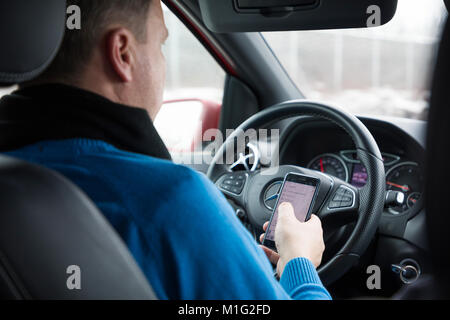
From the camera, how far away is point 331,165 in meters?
2.40

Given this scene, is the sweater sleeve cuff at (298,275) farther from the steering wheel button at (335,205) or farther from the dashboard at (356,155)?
the dashboard at (356,155)

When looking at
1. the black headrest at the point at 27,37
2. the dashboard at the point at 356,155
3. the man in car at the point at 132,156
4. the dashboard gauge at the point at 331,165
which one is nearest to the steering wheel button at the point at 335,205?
the dashboard at the point at 356,155

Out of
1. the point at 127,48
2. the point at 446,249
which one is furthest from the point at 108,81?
the point at 446,249

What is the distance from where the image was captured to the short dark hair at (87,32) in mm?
1107

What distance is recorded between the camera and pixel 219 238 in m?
0.97

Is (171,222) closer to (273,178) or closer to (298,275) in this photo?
(298,275)

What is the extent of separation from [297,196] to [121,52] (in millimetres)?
825

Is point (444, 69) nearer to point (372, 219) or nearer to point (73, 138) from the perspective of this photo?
point (73, 138)

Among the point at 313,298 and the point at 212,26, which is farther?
the point at 212,26

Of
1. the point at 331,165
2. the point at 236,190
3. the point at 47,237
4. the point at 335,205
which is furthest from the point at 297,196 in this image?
the point at 47,237

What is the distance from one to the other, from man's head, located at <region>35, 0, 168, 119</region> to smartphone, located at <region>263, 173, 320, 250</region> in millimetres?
693

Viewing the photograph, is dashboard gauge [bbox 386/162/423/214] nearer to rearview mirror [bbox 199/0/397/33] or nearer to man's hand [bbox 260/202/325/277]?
man's hand [bbox 260/202/325/277]

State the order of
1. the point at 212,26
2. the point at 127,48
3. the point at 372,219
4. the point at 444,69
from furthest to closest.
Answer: the point at 212,26 → the point at 372,219 → the point at 127,48 → the point at 444,69

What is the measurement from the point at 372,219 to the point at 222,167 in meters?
0.70
